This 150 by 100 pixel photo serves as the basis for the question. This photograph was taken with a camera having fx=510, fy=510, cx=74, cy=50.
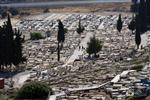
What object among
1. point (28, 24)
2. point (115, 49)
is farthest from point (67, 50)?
point (28, 24)

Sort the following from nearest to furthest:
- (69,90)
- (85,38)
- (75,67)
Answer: (69,90), (75,67), (85,38)

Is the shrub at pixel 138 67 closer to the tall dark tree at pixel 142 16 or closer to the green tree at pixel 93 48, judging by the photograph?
the green tree at pixel 93 48

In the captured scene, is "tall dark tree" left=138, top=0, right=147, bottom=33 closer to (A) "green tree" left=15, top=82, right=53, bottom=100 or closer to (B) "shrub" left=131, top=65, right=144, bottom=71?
(B) "shrub" left=131, top=65, right=144, bottom=71

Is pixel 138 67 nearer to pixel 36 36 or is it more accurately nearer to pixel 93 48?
pixel 93 48

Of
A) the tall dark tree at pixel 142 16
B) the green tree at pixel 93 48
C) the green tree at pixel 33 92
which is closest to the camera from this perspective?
the green tree at pixel 33 92

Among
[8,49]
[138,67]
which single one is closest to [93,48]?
[8,49]

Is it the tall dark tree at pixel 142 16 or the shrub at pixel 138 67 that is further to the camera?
the tall dark tree at pixel 142 16

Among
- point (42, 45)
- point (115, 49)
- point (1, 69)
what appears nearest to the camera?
point (1, 69)

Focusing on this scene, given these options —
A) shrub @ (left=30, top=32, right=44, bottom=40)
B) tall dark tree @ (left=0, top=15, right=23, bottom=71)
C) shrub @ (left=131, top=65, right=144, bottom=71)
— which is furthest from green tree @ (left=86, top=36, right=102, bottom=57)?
shrub @ (left=30, top=32, right=44, bottom=40)

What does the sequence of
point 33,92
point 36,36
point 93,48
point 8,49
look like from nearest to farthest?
point 33,92 → point 8,49 → point 93,48 → point 36,36

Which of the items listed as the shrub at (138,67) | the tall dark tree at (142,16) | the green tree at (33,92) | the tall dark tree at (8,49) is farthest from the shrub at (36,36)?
the green tree at (33,92)

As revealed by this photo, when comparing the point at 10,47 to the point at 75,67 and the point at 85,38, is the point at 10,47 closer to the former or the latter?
the point at 75,67
